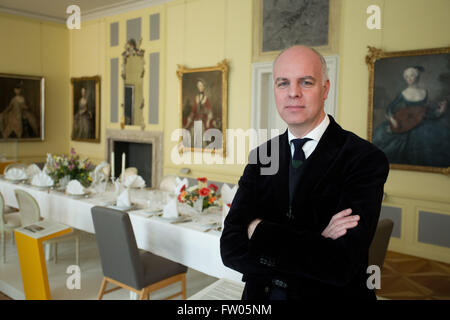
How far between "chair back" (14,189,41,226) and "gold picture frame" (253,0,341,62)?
4.59 m

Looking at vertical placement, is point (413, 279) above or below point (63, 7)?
below

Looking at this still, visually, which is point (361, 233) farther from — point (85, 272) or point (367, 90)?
point (367, 90)

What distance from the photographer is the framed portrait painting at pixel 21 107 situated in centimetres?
995

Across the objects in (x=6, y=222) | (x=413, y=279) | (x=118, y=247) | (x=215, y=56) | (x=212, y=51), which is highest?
(x=212, y=51)

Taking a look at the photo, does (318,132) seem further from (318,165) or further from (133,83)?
(133,83)

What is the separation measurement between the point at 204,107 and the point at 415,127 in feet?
13.6

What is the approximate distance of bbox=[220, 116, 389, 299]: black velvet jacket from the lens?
1465 mm

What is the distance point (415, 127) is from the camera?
5.56 meters

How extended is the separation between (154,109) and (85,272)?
5064 millimetres

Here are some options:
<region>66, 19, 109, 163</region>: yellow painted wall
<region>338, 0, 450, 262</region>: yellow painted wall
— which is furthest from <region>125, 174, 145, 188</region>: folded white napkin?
<region>66, 19, 109, 163</region>: yellow painted wall

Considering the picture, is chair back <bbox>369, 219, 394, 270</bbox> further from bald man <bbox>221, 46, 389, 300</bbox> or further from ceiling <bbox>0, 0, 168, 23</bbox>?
ceiling <bbox>0, 0, 168, 23</bbox>

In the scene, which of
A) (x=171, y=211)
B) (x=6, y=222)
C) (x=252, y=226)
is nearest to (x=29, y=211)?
(x=6, y=222)
